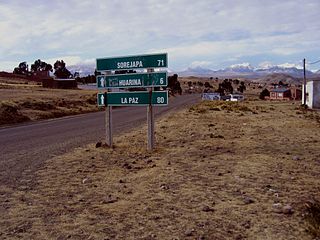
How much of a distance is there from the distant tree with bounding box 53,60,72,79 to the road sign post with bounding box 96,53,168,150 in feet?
365

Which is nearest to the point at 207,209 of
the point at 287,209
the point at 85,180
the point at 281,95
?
the point at 287,209

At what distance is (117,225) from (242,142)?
27.7ft

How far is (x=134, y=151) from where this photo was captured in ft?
39.8

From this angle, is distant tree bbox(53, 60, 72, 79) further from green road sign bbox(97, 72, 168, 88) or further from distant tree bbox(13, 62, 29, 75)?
green road sign bbox(97, 72, 168, 88)

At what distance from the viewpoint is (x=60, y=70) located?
123562mm

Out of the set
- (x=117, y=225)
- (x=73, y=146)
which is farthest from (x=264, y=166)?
(x=73, y=146)

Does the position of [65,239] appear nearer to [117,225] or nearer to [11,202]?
[117,225]

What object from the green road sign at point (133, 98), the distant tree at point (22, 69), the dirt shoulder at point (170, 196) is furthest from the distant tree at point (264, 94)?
the dirt shoulder at point (170, 196)

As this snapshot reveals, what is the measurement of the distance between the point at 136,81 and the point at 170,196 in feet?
19.9

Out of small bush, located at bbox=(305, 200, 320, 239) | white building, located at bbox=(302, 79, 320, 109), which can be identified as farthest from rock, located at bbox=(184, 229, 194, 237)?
white building, located at bbox=(302, 79, 320, 109)

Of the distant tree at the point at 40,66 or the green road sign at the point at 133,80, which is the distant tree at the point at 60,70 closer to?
the distant tree at the point at 40,66

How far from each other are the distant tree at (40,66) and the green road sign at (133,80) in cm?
12256

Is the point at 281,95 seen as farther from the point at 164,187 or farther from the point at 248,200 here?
the point at 248,200

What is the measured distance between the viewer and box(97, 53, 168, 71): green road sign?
1190 centimetres
